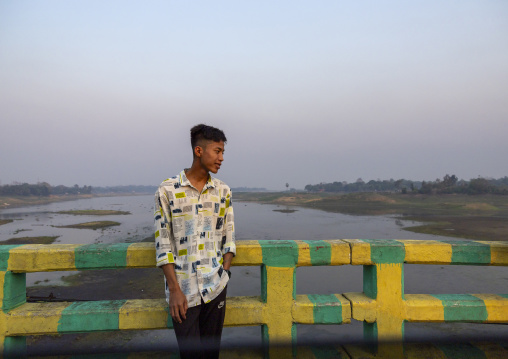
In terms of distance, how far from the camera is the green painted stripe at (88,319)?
252cm

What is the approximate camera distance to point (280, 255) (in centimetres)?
266

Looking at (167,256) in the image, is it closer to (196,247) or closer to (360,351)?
(196,247)

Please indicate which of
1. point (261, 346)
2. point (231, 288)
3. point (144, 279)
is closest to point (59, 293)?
point (144, 279)

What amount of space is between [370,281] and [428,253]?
1.90ft

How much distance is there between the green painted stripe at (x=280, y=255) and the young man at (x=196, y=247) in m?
0.38

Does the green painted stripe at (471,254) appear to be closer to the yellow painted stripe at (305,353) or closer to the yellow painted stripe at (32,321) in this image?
the yellow painted stripe at (305,353)

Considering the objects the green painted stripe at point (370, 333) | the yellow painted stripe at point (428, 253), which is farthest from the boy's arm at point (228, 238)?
the yellow painted stripe at point (428, 253)

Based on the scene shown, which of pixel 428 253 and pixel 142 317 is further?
pixel 428 253

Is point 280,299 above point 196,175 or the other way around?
the other way around

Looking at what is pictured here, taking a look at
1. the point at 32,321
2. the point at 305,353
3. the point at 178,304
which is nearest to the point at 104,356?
the point at 32,321

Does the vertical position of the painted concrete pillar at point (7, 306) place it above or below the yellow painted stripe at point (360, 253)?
below

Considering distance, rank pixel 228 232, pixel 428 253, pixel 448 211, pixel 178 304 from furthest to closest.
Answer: pixel 448 211
pixel 428 253
pixel 228 232
pixel 178 304

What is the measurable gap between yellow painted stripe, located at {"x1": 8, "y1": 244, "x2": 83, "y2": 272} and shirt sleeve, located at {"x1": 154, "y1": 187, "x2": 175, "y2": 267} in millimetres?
940

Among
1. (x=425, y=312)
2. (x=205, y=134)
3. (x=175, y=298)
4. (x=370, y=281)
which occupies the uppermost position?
(x=205, y=134)
